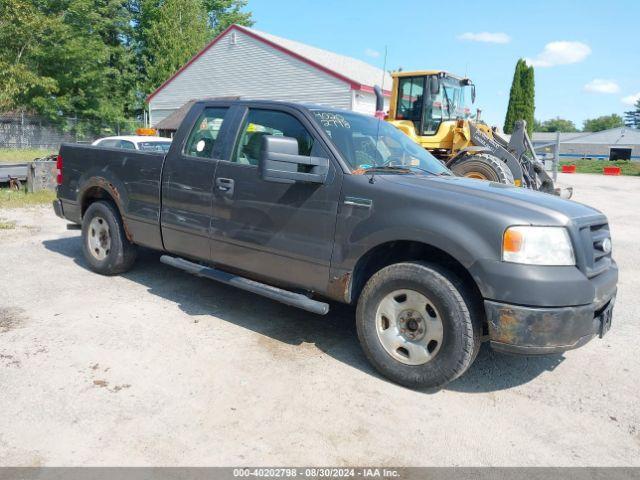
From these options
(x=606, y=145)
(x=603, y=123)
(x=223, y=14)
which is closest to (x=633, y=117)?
(x=603, y=123)

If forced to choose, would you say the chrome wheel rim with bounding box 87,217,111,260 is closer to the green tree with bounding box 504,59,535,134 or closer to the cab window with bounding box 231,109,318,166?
the cab window with bounding box 231,109,318,166

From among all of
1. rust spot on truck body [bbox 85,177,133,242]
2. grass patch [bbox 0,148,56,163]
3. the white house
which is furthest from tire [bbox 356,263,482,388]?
grass patch [bbox 0,148,56,163]

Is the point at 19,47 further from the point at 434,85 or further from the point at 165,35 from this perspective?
the point at 434,85

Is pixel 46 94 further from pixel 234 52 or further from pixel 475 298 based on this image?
pixel 475 298

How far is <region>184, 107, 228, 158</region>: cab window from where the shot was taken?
4.66 m

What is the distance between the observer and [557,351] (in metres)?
3.22

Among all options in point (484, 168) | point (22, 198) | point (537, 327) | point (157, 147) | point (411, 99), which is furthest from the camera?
point (411, 99)

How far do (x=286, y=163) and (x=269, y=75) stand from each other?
22.2m

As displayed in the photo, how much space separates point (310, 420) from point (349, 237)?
131 cm

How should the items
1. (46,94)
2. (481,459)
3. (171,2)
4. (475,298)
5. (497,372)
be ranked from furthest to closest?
(171,2), (46,94), (497,372), (475,298), (481,459)

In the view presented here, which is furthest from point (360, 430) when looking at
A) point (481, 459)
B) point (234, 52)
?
point (234, 52)

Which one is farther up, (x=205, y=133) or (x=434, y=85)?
(x=434, y=85)

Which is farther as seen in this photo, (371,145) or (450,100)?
(450,100)

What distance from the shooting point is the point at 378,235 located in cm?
359
